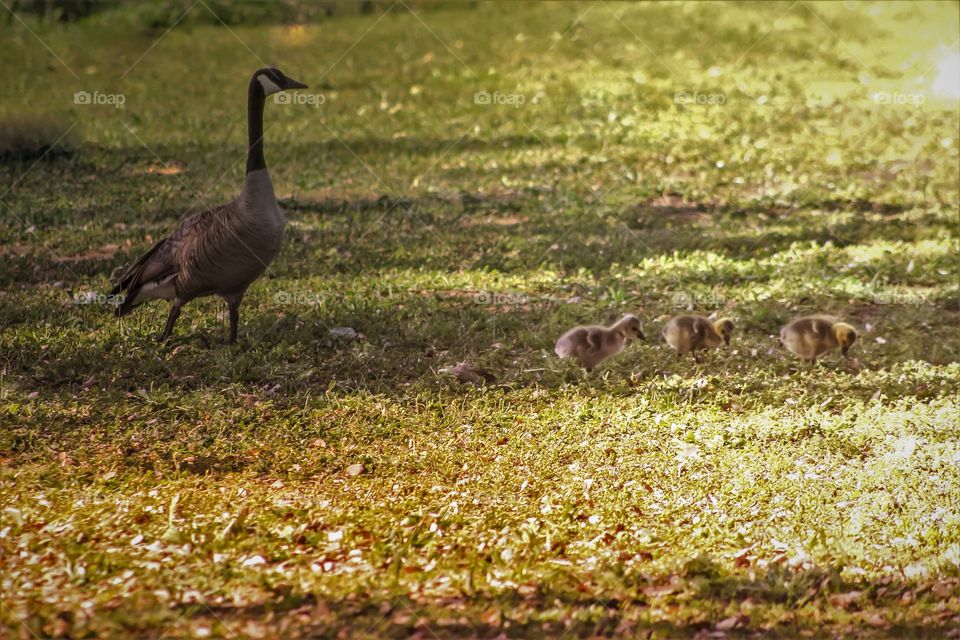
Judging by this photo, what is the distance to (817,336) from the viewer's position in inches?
336

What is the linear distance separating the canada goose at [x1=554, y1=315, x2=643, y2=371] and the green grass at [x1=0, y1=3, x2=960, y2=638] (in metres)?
0.17

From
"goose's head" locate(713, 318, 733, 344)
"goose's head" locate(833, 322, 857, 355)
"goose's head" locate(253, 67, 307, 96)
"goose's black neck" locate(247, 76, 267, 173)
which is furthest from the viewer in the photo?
"goose's head" locate(713, 318, 733, 344)

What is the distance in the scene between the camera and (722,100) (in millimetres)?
19125

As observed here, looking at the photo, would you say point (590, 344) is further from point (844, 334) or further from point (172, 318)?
point (172, 318)

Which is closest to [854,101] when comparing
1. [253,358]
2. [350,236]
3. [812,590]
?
[350,236]

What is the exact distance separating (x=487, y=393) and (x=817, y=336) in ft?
8.39

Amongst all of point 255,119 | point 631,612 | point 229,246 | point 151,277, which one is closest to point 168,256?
point 151,277

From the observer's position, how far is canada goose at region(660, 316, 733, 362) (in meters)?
8.56

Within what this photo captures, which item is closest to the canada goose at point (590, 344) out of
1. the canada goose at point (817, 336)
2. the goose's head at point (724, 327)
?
the goose's head at point (724, 327)

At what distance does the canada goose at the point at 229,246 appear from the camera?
26.3ft

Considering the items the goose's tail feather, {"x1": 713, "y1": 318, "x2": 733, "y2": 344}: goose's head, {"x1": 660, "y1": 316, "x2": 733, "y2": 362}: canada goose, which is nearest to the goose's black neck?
the goose's tail feather

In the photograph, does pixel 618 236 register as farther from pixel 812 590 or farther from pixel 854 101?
pixel 854 101

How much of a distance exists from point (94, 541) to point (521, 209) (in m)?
8.21

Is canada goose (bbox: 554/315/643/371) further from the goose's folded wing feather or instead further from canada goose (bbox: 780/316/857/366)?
the goose's folded wing feather
